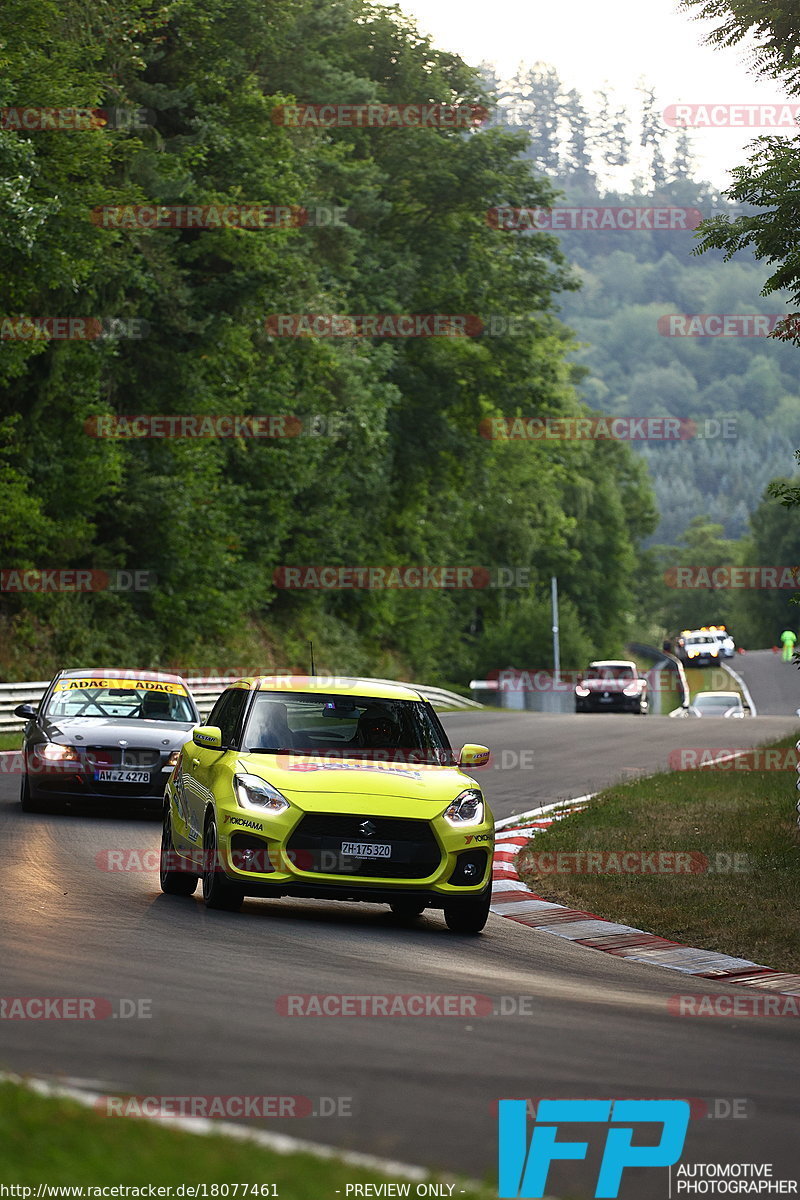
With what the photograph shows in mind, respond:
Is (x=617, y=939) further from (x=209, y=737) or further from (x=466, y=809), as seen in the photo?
(x=209, y=737)

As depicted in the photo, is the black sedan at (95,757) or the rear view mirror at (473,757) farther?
the black sedan at (95,757)

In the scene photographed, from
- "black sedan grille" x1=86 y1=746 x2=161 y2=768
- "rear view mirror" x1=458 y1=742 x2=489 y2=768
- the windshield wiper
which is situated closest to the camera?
the windshield wiper

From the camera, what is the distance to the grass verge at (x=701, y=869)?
12156 millimetres

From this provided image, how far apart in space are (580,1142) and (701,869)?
9274 millimetres

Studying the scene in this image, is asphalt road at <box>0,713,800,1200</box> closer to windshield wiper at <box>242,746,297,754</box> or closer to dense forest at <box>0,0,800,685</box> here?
windshield wiper at <box>242,746,297,754</box>

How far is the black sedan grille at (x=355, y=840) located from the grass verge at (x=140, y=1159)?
601 centimetres

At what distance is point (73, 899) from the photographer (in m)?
11.7

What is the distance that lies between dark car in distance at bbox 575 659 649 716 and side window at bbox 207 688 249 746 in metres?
43.8

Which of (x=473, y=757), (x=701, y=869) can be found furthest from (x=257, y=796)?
(x=701, y=869)

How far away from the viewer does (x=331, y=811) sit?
441 inches

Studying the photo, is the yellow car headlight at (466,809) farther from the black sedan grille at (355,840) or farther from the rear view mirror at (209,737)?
the rear view mirror at (209,737)

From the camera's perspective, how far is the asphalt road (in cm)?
570

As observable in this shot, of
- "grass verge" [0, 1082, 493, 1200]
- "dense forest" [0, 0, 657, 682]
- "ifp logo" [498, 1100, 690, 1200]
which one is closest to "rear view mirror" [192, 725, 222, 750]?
"ifp logo" [498, 1100, 690, 1200]

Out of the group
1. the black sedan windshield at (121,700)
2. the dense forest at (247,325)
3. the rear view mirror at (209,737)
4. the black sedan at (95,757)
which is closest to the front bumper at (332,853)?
the rear view mirror at (209,737)
